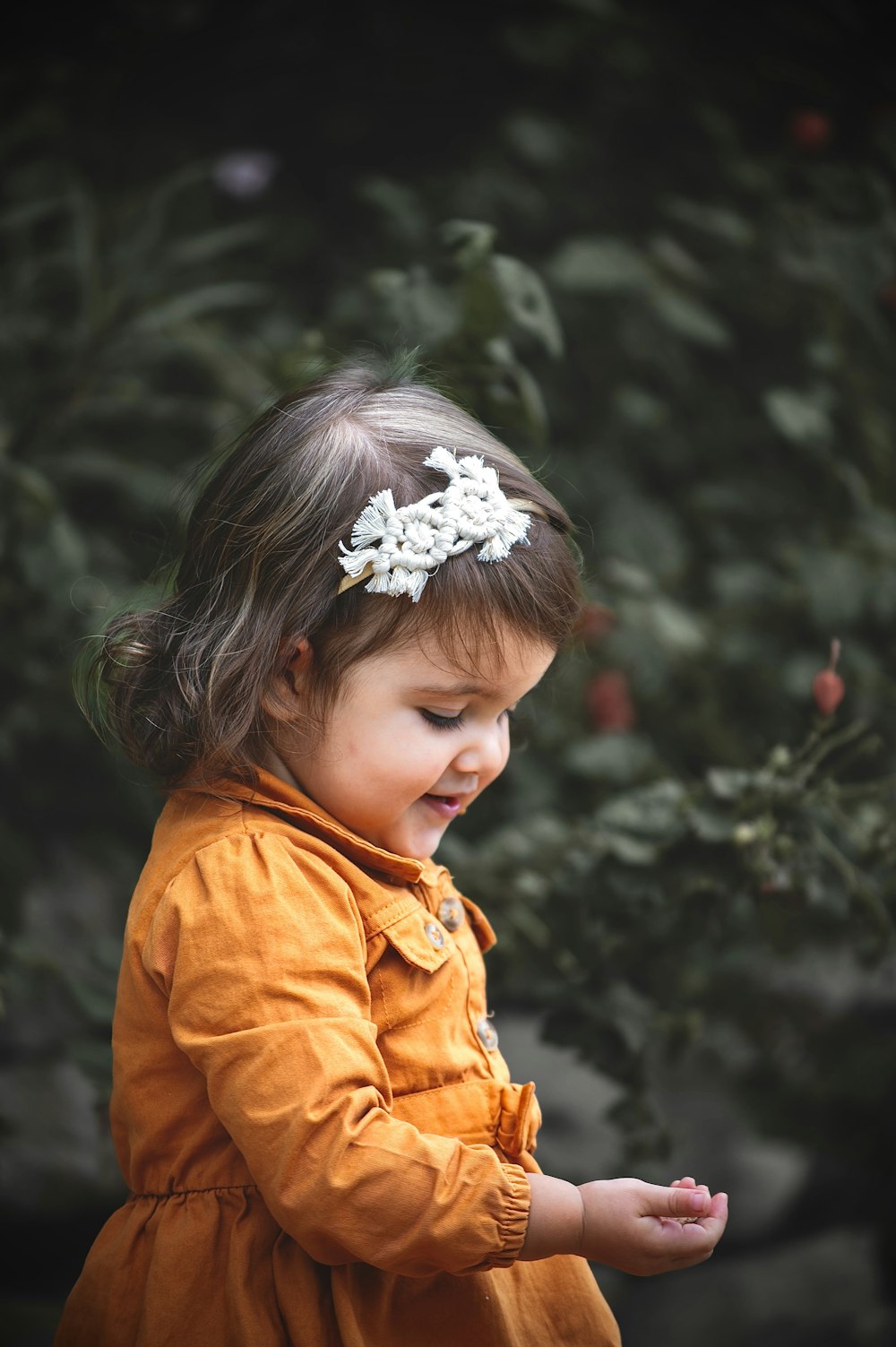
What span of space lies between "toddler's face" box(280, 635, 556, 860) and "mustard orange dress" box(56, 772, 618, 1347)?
25 mm

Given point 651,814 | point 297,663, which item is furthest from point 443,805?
point 651,814

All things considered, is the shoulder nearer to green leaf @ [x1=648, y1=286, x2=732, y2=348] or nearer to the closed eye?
the closed eye

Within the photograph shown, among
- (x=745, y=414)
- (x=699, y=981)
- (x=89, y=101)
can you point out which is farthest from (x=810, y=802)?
(x=89, y=101)

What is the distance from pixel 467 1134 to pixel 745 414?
1509mm

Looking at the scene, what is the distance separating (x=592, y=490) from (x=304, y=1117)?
4.68ft

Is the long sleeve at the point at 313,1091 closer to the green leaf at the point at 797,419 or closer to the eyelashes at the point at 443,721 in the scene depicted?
the eyelashes at the point at 443,721

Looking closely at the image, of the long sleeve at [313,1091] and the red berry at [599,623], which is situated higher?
the long sleeve at [313,1091]

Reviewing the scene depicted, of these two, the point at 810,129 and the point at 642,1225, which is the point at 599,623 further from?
the point at 642,1225

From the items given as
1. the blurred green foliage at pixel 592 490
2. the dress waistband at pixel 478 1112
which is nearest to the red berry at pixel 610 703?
the blurred green foliage at pixel 592 490

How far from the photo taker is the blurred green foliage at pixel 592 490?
1.62 metres

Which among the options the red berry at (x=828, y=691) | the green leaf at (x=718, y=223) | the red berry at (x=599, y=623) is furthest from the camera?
the green leaf at (x=718, y=223)

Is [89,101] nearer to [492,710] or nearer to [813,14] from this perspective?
[813,14]

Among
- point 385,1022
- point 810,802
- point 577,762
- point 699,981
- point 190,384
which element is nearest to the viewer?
point 385,1022

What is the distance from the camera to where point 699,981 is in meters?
1.83
